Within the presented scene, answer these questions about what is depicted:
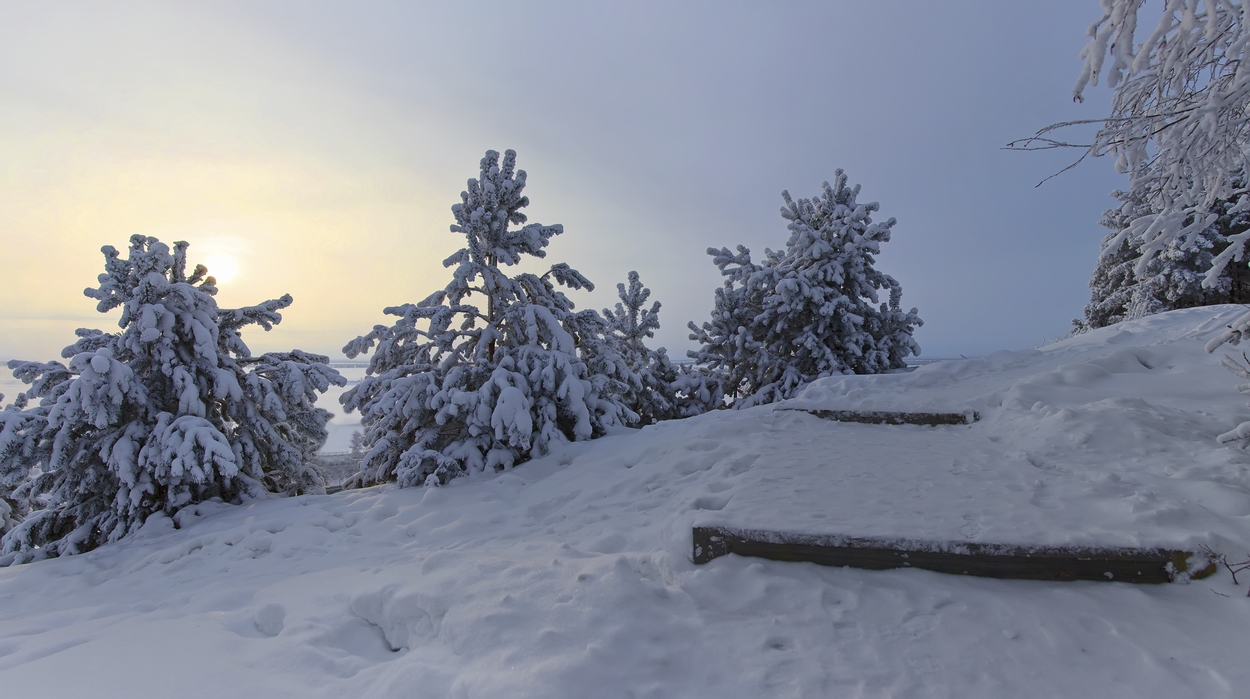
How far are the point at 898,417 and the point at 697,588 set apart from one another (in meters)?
4.03

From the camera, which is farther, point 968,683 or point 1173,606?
point 1173,606

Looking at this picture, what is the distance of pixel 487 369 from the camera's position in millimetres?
6633

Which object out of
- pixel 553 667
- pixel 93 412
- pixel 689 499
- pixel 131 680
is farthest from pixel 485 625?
pixel 93 412

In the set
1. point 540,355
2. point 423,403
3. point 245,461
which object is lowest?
point 245,461

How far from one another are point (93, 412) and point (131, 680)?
13.5 ft

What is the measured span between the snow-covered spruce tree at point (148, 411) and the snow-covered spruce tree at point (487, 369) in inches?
33.6

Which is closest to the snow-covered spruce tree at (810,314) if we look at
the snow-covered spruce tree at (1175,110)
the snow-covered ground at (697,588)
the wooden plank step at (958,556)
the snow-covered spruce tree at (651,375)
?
the snow-covered spruce tree at (651,375)

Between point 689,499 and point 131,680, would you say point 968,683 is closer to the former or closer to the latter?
point 689,499

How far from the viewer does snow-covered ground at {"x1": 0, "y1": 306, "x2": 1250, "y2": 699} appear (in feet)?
7.32

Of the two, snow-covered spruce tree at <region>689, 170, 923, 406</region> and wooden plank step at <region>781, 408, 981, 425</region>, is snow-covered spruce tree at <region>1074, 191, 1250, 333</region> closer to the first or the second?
snow-covered spruce tree at <region>689, 170, 923, 406</region>

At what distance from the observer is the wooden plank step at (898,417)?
18.9ft

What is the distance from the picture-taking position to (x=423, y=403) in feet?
20.2

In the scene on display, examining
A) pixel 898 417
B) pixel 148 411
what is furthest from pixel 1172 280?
pixel 148 411

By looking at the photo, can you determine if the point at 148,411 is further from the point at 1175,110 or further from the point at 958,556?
the point at 1175,110
